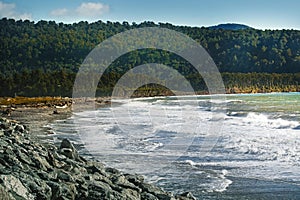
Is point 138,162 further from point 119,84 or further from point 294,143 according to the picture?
point 119,84

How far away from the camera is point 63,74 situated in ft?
390

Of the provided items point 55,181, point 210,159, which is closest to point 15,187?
point 55,181

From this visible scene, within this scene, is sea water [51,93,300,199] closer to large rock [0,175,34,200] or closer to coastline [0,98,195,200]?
coastline [0,98,195,200]

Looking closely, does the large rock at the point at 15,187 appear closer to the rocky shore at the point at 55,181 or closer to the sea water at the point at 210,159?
the rocky shore at the point at 55,181

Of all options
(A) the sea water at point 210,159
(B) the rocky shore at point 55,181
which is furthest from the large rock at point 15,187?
(A) the sea water at point 210,159

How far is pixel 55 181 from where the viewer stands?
26.4 feet

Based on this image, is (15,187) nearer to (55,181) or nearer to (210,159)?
(55,181)

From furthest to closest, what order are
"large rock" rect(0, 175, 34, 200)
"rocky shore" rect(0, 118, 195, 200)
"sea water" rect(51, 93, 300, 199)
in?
"sea water" rect(51, 93, 300, 199) → "rocky shore" rect(0, 118, 195, 200) → "large rock" rect(0, 175, 34, 200)

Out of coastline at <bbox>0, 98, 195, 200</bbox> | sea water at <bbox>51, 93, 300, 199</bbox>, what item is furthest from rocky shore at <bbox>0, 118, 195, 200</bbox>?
sea water at <bbox>51, 93, 300, 199</bbox>

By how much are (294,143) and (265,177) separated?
7523mm

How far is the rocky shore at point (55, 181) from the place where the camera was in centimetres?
702

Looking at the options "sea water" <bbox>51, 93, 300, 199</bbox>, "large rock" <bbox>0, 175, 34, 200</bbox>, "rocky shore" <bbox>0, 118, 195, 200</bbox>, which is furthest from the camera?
"sea water" <bbox>51, 93, 300, 199</bbox>

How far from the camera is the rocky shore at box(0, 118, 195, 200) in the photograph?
277 inches

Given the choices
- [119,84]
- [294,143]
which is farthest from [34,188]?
[119,84]
